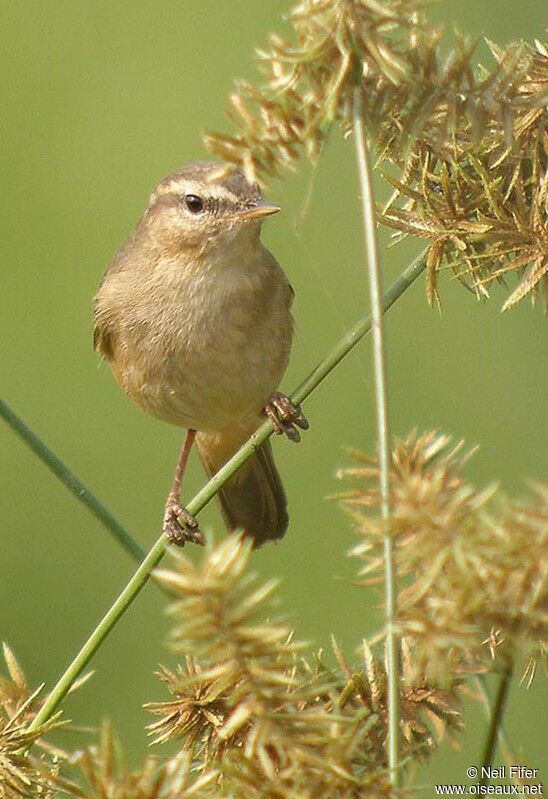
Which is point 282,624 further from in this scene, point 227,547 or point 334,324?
point 334,324

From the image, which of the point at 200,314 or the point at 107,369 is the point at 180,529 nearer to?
the point at 200,314

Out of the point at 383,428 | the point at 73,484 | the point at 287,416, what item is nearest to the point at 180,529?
the point at 287,416

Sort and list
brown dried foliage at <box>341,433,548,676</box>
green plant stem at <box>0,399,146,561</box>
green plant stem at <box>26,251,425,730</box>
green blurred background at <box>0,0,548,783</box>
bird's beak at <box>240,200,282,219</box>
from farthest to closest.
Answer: green blurred background at <box>0,0,548,783</box> < bird's beak at <box>240,200,282,219</box> < green plant stem at <box>0,399,146,561</box> < green plant stem at <box>26,251,425,730</box> < brown dried foliage at <box>341,433,548,676</box>

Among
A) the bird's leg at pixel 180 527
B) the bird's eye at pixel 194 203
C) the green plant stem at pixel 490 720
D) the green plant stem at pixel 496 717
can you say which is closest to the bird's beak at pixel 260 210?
the bird's eye at pixel 194 203

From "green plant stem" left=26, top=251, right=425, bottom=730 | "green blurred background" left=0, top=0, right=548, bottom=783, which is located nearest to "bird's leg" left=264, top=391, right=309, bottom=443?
"green blurred background" left=0, top=0, right=548, bottom=783

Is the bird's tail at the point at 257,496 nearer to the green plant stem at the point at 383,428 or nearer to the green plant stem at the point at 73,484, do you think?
the green plant stem at the point at 73,484

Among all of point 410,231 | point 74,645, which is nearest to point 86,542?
point 74,645

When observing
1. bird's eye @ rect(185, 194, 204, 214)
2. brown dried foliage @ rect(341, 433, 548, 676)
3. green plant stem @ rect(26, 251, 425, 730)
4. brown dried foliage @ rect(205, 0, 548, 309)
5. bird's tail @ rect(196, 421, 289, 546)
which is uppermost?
bird's eye @ rect(185, 194, 204, 214)

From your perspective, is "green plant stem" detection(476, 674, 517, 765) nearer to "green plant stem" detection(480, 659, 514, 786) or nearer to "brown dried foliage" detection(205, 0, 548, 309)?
"green plant stem" detection(480, 659, 514, 786)
